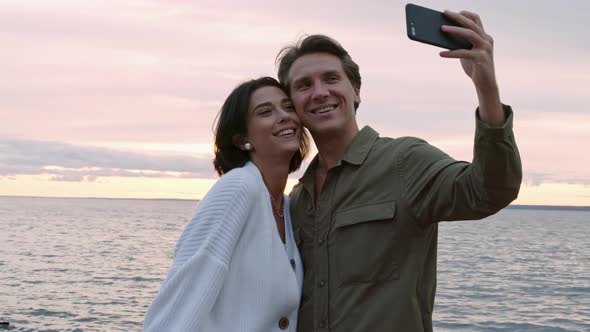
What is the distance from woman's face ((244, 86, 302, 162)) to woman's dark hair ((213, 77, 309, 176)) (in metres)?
0.04

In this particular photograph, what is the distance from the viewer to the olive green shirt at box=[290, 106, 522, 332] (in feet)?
11.9

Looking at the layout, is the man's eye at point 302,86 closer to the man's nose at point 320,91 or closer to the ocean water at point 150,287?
the man's nose at point 320,91

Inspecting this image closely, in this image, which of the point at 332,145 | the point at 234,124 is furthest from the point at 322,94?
the point at 234,124

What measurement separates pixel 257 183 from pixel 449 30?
4.78ft

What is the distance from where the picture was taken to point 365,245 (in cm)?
382

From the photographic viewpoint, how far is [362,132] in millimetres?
4297

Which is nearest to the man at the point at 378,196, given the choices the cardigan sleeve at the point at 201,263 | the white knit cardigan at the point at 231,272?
the white knit cardigan at the point at 231,272

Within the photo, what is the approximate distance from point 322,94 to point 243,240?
3.86 feet

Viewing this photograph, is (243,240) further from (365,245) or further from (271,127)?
(271,127)

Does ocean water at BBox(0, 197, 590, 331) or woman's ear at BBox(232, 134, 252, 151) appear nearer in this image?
woman's ear at BBox(232, 134, 252, 151)

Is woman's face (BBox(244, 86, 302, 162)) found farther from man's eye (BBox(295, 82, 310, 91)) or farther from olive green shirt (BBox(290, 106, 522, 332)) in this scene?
olive green shirt (BBox(290, 106, 522, 332))

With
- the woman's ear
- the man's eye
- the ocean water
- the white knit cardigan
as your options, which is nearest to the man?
the man's eye

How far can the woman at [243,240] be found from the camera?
3424 millimetres

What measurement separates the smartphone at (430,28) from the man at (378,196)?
0.05 meters
